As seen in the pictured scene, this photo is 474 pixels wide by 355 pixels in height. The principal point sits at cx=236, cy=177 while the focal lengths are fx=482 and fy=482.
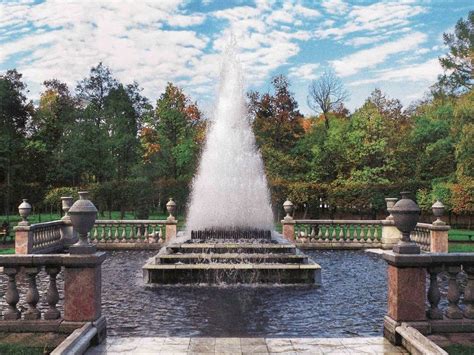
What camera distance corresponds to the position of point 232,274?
13.7 meters

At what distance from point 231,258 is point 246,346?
7.50 meters

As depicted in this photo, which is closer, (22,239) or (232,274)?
(232,274)

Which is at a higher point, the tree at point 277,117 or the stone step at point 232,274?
the tree at point 277,117

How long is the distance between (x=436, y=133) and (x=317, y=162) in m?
10.9

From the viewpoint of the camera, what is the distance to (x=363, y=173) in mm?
40812

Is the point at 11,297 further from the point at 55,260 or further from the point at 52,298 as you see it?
the point at 55,260

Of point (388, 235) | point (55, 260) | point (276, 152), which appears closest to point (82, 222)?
point (55, 260)

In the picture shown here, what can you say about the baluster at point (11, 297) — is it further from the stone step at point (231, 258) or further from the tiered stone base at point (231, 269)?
the stone step at point (231, 258)

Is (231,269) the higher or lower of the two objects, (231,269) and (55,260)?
the lower

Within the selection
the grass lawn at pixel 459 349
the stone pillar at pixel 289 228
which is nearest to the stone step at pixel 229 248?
the stone pillar at pixel 289 228

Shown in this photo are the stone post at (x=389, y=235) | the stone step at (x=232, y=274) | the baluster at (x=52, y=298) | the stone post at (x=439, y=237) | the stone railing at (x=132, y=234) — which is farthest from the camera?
the stone railing at (x=132, y=234)

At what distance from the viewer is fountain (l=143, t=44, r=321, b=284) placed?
13.6m

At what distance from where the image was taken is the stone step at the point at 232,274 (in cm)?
1351

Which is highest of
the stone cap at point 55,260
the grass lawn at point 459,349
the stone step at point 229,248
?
the stone cap at point 55,260
